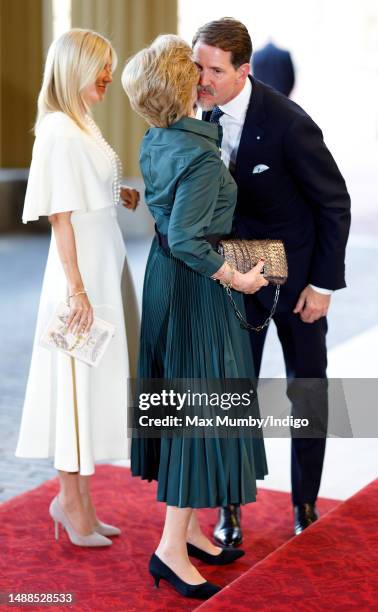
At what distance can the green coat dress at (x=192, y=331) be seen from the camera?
2.71 metres

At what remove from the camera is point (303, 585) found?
2.76m

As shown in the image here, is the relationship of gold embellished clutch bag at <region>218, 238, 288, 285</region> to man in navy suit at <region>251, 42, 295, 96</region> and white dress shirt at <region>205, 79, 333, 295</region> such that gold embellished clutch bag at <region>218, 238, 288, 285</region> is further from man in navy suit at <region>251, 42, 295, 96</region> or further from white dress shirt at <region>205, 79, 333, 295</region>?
man in navy suit at <region>251, 42, 295, 96</region>

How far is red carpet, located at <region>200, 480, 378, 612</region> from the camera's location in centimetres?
263

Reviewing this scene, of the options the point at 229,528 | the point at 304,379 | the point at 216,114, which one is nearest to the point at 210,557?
the point at 229,528

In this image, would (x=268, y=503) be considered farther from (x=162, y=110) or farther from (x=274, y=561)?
(x=162, y=110)

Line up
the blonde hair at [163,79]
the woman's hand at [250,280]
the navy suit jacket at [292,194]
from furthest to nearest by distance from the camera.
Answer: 1. the navy suit jacket at [292,194]
2. the woman's hand at [250,280]
3. the blonde hair at [163,79]

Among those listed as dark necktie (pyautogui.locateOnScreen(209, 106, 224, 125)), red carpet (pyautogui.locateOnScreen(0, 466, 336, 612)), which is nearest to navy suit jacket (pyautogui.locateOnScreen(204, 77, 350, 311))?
dark necktie (pyautogui.locateOnScreen(209, 106, 224, 125))

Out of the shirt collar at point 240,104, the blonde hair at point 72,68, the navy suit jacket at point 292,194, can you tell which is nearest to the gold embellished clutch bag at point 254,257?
the navy suit jacket at point 292,194

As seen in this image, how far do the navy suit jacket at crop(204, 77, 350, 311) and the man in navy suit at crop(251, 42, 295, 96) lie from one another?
2.02m

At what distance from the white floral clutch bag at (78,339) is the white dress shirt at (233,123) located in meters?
0.65

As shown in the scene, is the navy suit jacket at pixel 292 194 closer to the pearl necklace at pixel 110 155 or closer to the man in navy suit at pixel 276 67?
the pearl necklace at pixel 110 155

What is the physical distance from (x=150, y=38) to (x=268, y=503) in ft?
26.5

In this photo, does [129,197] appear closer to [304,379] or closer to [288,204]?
[288,204]

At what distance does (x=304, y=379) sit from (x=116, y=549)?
0.84 meters
